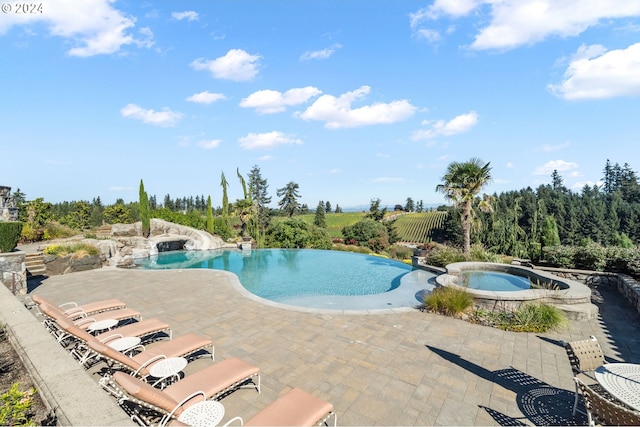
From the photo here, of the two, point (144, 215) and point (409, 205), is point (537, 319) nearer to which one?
point (144, 215)

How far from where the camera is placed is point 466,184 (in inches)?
584

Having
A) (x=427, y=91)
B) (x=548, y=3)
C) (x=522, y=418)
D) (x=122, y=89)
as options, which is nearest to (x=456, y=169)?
(x=427, y=91)

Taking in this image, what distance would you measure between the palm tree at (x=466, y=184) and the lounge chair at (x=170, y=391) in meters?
13.4

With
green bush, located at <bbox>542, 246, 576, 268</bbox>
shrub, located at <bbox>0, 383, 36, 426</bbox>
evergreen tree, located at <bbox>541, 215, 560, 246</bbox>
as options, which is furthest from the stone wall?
evergreen tree, located at <bbox>541, 215, 560, 246</bbox>

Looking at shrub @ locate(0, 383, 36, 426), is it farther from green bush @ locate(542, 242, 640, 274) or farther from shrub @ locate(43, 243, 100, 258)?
green bush @ locate(542, 242, 640, 274)

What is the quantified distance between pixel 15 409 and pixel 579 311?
Answer: 984 cm

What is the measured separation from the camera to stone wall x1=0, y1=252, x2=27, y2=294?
28.7 ft

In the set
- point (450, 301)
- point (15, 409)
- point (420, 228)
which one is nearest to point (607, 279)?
point (450, 301)

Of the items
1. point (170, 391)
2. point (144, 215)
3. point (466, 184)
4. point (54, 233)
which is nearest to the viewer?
point (170, 391)

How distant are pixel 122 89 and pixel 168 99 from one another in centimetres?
224

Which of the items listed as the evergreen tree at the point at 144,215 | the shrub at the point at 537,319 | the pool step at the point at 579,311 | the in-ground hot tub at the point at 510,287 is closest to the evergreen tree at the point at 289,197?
the evergreen tree at the point at 144,215

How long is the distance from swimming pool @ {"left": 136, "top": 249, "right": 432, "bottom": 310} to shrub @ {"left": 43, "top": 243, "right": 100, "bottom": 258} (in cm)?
432

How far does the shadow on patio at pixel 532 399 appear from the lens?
11.6 ft

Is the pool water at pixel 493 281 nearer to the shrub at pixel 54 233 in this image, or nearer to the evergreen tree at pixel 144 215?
the shrub at pixel 54 233
